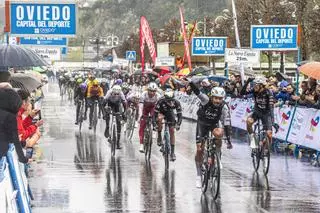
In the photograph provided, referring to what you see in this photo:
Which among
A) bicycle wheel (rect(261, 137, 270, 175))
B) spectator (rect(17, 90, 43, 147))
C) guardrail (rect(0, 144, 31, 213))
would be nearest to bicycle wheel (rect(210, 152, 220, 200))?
spectator (rect(17, 90, 43, 147))

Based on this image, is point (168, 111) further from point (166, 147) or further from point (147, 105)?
point (147, 105)

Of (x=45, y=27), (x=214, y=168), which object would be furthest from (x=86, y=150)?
(x=214, y=168)

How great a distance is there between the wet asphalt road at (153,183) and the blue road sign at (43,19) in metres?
3.01

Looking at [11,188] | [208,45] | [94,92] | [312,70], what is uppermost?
[208,45]

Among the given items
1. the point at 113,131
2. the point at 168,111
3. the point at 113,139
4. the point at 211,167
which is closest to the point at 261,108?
the point at 168,111

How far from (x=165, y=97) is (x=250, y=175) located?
106 inches

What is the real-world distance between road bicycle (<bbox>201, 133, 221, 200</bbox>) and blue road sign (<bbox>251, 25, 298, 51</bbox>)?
14811mm

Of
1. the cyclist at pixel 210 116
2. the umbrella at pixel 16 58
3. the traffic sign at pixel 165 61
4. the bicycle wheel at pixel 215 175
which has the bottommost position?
the bicycle wheel at pixel 215 175

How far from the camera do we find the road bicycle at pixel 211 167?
45.4 feet

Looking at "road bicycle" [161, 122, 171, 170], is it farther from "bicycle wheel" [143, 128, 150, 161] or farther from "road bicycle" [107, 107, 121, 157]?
"road bicycle" [107, 107, 121, 157]

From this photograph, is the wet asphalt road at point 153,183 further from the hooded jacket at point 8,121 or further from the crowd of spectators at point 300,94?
the hooded jacket at point 8,121

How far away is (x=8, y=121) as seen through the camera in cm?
1027

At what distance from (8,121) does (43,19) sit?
9979 millimetres

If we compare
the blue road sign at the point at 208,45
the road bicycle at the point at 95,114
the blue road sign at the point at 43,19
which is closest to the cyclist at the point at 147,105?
the blue road sign at the point at 43,19
